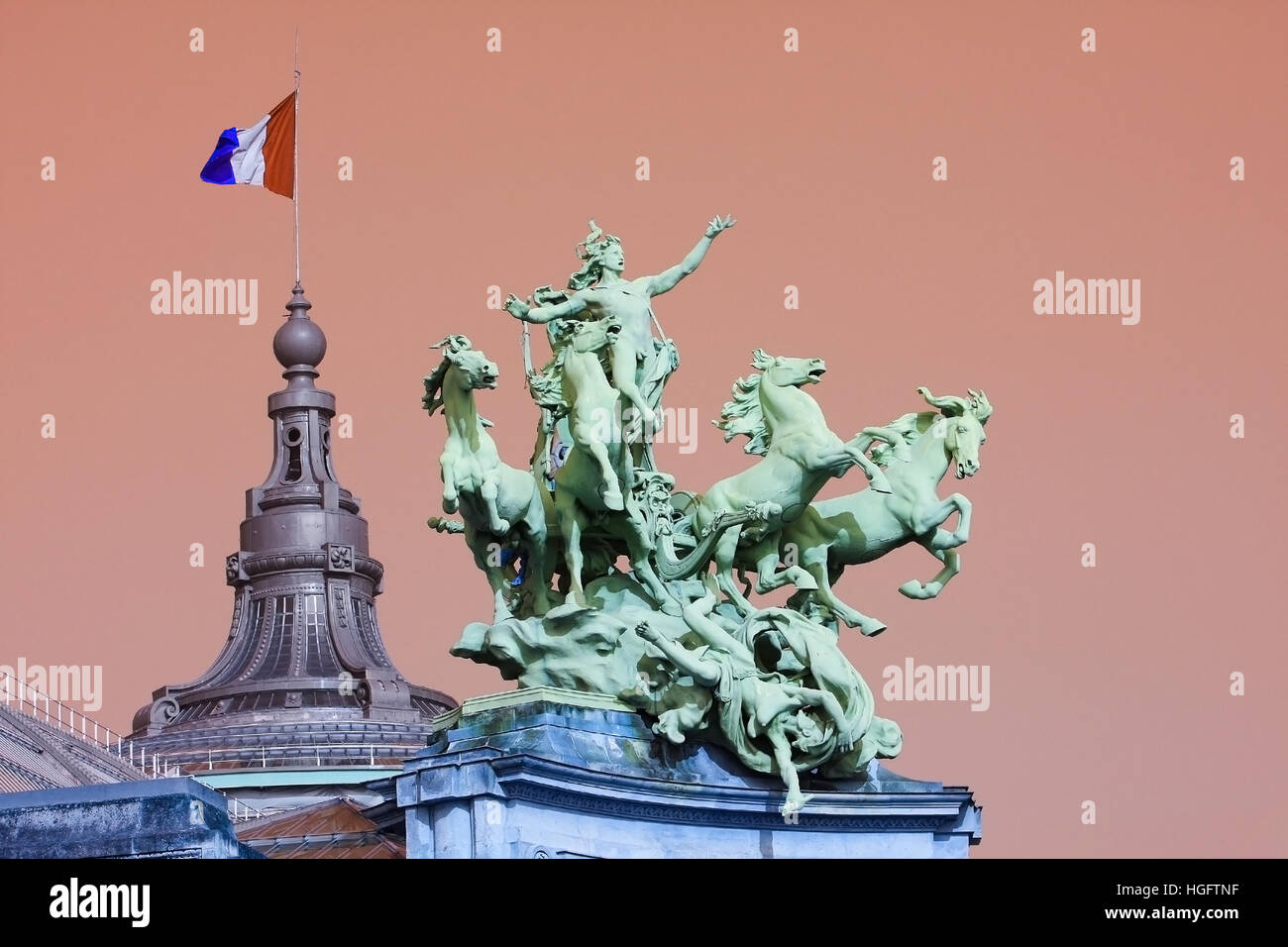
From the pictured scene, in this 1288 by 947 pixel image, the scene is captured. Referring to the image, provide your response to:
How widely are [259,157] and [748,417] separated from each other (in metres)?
26.1

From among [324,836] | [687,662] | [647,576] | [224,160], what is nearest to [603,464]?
[647,576]

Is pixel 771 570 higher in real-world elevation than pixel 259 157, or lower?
lower

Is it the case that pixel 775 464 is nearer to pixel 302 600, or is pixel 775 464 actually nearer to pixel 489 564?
pixel 489 564

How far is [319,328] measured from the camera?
400 feet

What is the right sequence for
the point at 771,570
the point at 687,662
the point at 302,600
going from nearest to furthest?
the point at 687,662 → the point at 771,570 → the point at 302,600

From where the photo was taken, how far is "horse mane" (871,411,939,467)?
2244 inches

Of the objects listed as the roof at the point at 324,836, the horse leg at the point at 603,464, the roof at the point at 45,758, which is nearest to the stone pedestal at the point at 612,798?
the roof at the point at 324,836

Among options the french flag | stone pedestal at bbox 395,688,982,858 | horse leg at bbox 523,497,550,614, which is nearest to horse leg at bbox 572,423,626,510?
horse leg at bbox 523,497,550,614

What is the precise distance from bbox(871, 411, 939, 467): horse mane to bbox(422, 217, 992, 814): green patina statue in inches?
2.1

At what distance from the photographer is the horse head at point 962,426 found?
186 ft

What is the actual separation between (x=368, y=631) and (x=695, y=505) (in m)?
64.9

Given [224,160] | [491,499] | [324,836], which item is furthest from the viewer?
[224,160]

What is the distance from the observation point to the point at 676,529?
186 ft
